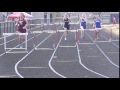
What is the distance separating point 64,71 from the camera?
30.9 feet

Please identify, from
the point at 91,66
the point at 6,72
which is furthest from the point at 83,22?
the point at 6,72
